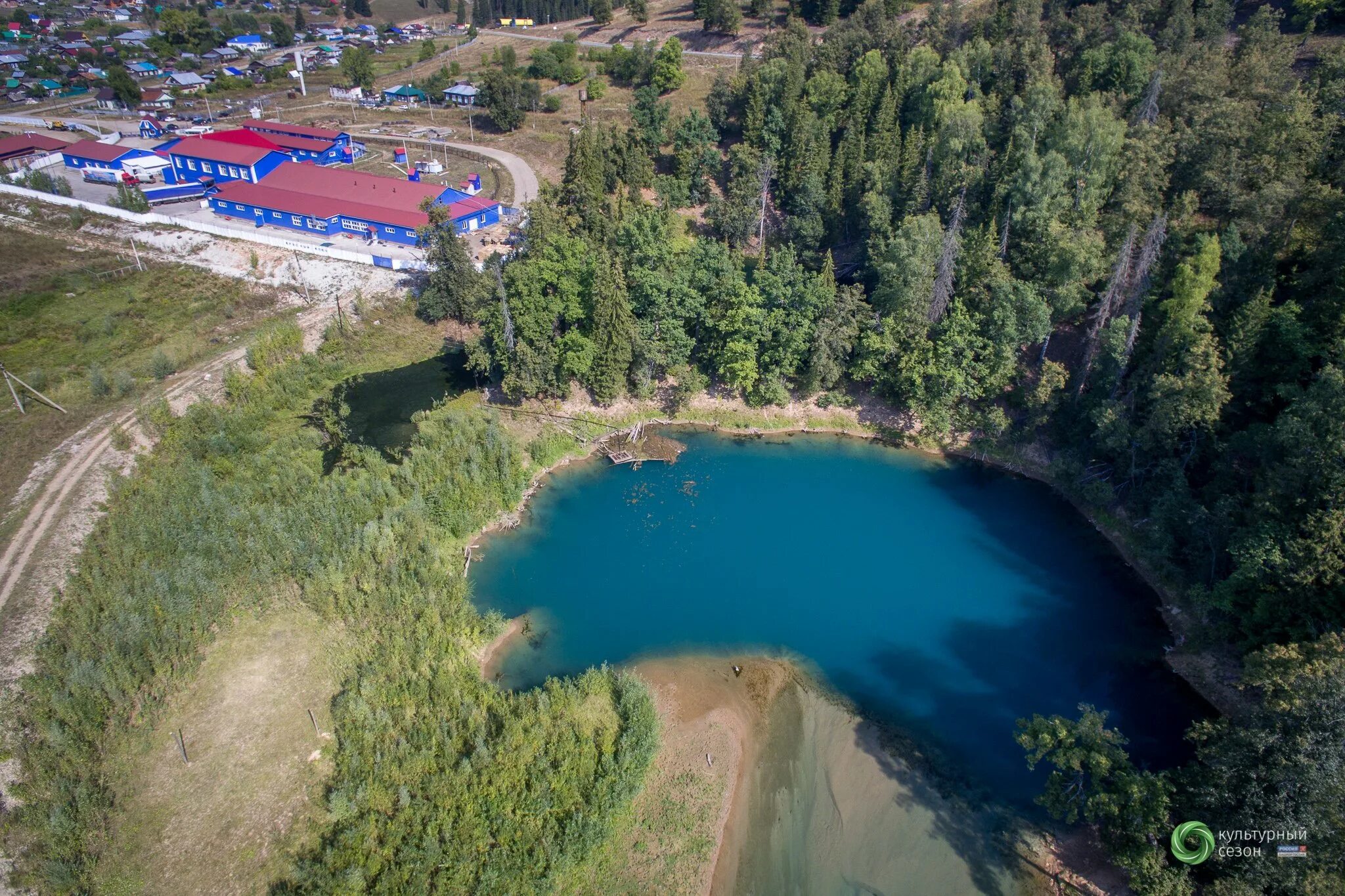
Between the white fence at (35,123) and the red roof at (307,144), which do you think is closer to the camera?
the red roof at (307,144)

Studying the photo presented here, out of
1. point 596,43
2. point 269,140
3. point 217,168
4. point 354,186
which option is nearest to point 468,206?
point 354,186

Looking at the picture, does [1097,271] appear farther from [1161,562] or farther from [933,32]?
[933,32]

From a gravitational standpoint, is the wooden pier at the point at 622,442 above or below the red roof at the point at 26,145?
below

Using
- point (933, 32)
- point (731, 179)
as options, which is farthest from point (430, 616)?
point (933, 32)

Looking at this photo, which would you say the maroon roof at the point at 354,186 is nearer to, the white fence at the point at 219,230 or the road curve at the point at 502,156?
the white fence at the point at 219,230

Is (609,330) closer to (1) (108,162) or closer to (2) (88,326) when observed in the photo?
(2) (88,326)

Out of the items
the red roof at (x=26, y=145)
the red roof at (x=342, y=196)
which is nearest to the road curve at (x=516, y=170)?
the red roof at (x=342, y=196)

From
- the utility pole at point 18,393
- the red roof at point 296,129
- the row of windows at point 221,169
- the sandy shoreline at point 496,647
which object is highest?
the red roof at point 296,129

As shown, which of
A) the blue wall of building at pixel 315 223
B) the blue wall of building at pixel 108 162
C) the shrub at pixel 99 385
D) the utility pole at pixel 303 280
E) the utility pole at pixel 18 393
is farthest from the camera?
the blue wall of building at pixel 108 162
